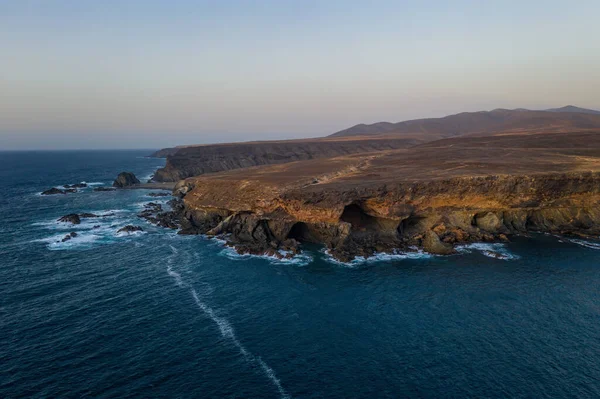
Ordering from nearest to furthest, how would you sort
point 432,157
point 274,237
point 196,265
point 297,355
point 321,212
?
point 297,355 < point 196,265 < point 321,212 < point 274,237 < point 432,157

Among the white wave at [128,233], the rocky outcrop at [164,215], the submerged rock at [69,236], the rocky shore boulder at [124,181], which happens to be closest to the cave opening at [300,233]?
the rocky outcrop at [164,215]

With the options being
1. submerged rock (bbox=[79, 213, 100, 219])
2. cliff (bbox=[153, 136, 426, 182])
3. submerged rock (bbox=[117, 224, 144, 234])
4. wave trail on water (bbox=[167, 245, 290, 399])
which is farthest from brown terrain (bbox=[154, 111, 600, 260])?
cliff (bbox=[153, 136, 426, 182])

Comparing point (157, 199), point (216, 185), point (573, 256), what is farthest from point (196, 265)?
point (157, 199)

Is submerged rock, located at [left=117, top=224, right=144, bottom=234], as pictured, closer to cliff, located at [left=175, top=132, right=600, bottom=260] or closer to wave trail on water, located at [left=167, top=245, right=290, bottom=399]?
cliff, located at [left=175, top=132, right=600, bottom=260]

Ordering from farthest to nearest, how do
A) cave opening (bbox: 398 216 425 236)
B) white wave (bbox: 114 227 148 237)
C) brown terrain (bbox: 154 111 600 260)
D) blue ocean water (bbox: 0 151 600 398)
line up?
white wave (bbox: 114 227 148 237)
cave opening (bbox: 398 216 425 236)
brown terrain (bbox: 154 111 600 260)
blue ocean water (bbox: 0 151 600 398)

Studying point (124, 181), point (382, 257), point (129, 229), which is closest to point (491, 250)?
point (382, 257)

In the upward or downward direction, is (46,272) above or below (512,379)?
above

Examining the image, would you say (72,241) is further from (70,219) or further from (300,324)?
(300,324)

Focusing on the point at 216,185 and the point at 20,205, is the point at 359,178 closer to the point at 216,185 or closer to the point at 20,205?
the point at 216,185
